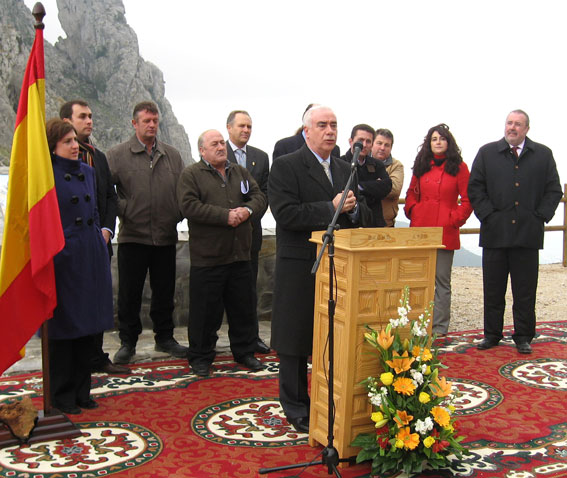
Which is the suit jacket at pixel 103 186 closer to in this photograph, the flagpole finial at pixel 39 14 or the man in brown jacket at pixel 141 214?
the man in brown jacket at pixel 141 214

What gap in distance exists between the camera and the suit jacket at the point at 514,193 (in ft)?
18.2

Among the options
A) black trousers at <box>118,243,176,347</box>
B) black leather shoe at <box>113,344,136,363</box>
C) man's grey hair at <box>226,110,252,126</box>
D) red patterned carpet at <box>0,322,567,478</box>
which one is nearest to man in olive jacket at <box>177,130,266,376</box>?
red patterned carpet at <box>0,322,567,478</box>

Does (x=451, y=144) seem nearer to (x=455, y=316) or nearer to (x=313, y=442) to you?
(x=455, y=316)

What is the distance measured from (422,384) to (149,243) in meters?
2.65

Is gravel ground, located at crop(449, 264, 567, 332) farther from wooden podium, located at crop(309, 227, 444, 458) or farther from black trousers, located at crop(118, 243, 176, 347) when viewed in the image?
wooden podium, located at crop(309, 227, 444, 458)

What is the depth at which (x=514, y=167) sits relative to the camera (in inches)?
221

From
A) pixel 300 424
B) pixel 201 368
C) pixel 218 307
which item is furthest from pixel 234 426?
pixel 218 307

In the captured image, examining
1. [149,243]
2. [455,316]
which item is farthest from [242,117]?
[455,316]

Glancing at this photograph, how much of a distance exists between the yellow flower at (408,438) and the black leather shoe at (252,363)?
2.03 metres

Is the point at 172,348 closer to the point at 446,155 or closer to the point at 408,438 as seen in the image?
the point at 408,438

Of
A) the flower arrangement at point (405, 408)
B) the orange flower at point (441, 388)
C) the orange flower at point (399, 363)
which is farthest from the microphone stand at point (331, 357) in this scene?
the orange flower at point (441, 388)

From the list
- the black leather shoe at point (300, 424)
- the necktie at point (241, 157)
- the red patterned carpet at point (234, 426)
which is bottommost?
the red patterned carpet at point (234, 426)

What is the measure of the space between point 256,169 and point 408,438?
3.05 metres

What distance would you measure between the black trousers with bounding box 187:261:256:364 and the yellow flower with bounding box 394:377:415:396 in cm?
210
